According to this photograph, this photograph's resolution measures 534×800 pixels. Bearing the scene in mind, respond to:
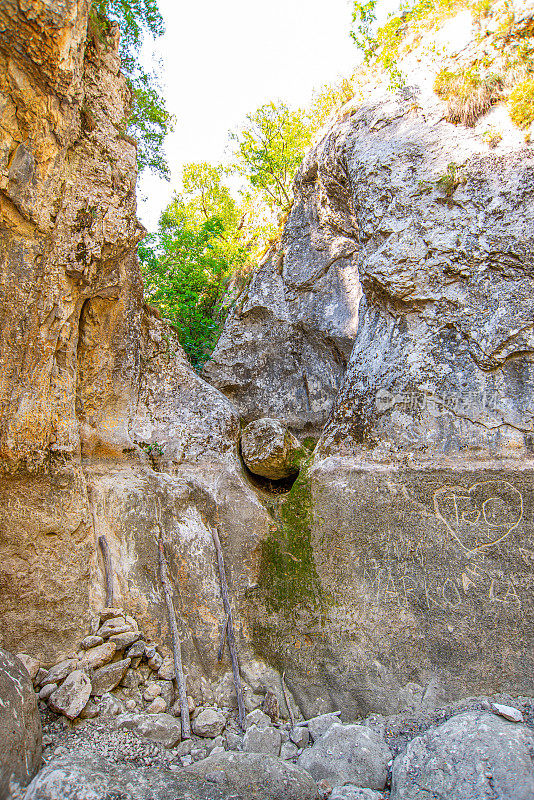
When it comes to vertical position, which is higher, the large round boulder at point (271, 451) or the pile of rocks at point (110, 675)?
the large round boulder at point (271, 451)

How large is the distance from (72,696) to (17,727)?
0.90 meters

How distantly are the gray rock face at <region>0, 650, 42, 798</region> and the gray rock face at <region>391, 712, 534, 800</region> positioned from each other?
9.01 feet

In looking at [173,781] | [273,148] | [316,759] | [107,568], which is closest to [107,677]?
[107,568]

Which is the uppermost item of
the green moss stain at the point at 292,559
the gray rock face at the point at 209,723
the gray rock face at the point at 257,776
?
the green moss stain at the point at 292,559

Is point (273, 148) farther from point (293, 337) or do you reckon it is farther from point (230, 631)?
point (230, 631)

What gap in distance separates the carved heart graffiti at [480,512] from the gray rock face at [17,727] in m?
3.89

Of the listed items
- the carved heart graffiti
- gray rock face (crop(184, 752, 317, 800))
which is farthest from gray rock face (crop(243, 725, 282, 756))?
the carved heart graffiti

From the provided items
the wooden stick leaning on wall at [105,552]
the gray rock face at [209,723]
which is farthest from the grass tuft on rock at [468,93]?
the gray rock face at [209,723]

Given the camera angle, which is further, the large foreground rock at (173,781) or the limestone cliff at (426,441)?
the limestone cliff at (426,441)

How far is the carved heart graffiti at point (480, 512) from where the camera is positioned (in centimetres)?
457

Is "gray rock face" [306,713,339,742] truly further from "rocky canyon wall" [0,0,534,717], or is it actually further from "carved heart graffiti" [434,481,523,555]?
"carved heart graffiti" [434,481,523,555]

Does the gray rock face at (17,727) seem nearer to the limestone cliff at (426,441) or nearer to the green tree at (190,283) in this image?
the limestone cliff at (426,441)

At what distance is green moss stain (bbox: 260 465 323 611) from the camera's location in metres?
5.16

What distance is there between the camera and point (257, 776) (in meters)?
3.62
